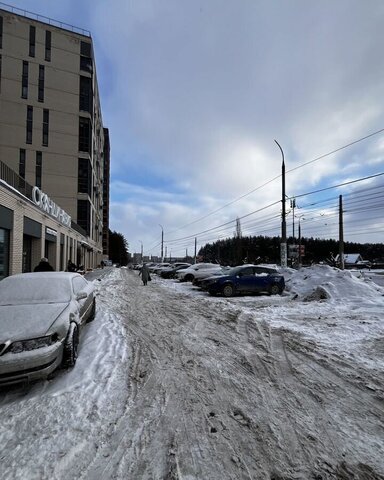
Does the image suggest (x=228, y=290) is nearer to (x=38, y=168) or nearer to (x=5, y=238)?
(x=5, y=238)

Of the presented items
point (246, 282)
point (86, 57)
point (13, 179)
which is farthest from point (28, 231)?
point (86, 57)

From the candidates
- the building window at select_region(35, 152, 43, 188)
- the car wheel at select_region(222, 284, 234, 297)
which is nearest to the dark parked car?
the car wheel at select_region(222, 284, 234, 297)

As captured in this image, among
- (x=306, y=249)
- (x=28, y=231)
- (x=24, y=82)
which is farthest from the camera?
(x=306, y=249)

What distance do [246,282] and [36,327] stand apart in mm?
13251

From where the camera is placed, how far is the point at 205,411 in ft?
13.1

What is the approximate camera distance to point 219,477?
2787 mm

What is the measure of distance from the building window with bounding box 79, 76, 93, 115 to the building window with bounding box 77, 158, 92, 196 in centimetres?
795

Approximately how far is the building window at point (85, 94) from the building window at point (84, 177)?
26.1 feet

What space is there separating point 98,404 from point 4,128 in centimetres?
5140

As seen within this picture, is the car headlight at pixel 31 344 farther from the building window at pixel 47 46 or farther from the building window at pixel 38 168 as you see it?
the building window at pixel 47 46

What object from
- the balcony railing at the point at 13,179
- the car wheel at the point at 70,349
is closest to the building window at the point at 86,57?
the balcony railing at the point at 13,179

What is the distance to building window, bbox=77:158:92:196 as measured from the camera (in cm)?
4994

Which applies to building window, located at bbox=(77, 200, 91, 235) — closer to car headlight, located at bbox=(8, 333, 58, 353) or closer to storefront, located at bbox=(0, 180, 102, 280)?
storefront, located at bbox=(0, 180, 102, 280)

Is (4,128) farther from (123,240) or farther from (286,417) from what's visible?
(123,240)
